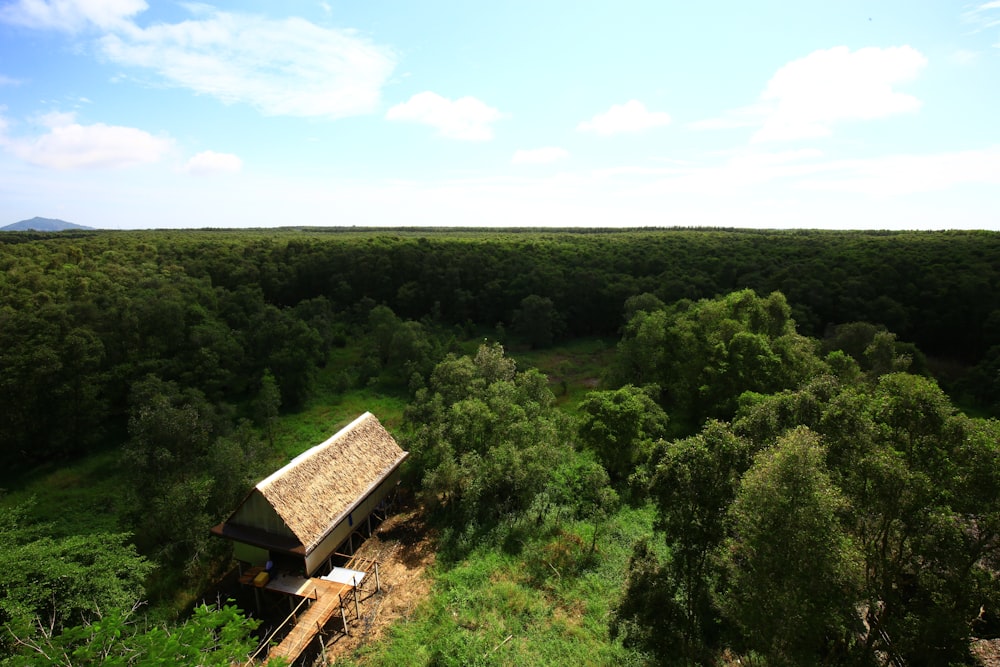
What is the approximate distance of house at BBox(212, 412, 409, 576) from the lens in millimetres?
21297

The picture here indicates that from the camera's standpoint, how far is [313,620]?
61.7 ft

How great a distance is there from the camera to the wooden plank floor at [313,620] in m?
17.5

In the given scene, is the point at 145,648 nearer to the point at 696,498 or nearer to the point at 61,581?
the point at 61,581

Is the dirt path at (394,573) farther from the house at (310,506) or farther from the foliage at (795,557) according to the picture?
the foliage at (795,557)

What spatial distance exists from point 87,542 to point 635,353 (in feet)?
118

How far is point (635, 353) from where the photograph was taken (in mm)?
40219

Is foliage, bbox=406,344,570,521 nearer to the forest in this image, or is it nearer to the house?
the forest

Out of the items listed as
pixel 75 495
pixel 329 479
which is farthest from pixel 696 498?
pixel 75 495

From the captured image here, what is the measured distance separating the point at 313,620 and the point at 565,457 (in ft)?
49.2

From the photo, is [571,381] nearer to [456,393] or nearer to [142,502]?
[456,393]

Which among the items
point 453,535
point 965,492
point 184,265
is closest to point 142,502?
point 453,535

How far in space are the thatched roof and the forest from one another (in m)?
2.76

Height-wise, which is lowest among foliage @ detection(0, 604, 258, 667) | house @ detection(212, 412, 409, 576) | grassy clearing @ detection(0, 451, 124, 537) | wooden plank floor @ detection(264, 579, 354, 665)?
grassy clearing @ detection(0, 451, 124, 537)

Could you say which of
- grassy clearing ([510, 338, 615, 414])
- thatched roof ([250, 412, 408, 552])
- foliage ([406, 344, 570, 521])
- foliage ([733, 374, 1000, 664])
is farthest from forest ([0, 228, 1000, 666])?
thatched roof ([250, 412, 408, 552])
